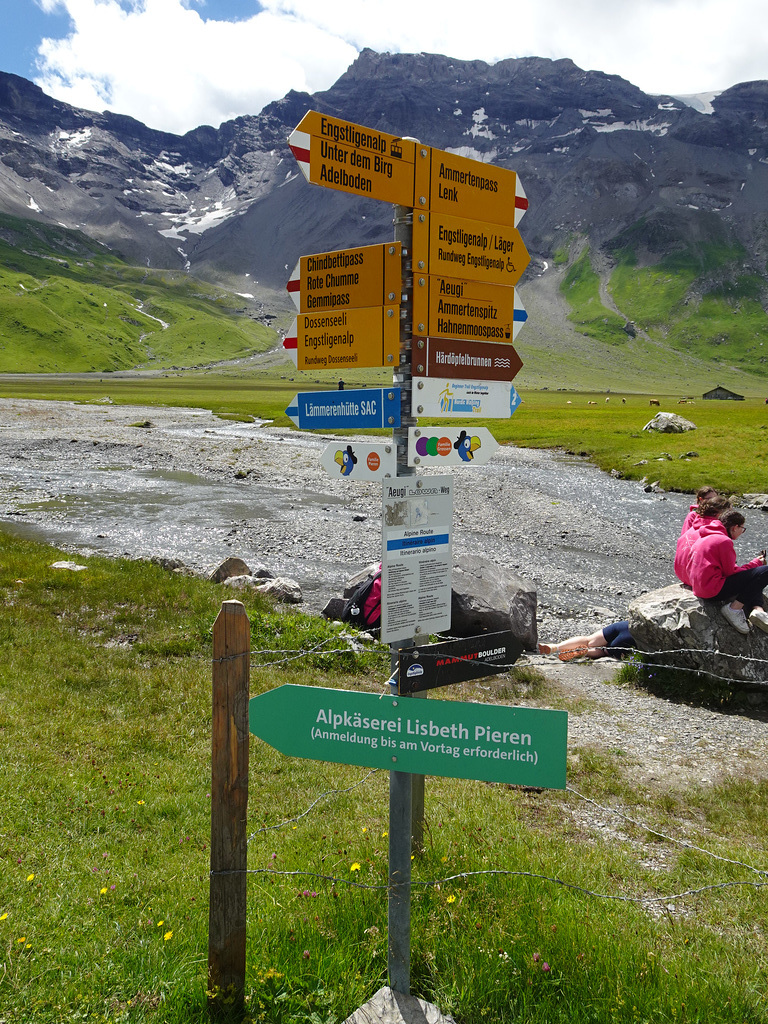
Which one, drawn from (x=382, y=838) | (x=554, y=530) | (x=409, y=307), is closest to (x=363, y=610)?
(x=382, y=838)

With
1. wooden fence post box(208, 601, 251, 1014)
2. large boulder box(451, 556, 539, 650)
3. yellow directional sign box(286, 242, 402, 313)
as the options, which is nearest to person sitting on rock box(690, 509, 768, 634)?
large boulder box(451, 556, 539, 650)

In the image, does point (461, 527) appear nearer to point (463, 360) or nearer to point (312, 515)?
point (312, 515)

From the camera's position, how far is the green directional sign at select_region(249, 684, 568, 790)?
3.91 metres

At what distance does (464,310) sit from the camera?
4.83m

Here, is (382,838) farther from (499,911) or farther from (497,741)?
(497,741)

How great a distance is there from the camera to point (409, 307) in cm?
460

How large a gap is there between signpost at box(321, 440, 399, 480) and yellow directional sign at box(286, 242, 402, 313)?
96cm

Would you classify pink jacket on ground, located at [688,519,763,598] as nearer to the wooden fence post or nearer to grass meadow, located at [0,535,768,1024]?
grass meadow, located at [0,535,768,1024]

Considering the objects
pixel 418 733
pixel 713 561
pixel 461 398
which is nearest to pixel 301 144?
pixel 461 398

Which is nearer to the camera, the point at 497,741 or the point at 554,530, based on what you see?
the point at 497,741

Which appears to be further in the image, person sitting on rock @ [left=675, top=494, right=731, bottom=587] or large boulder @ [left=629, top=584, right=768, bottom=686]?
person sitting on rock @ [left=675, top=494, right=731, bottom=587]

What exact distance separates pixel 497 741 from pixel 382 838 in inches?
109

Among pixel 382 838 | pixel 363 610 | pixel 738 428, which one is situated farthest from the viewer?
pixel 738 428

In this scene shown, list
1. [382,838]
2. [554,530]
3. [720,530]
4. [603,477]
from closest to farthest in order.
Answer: [382,838] < [720,530] < [554,530] < [603,477]
